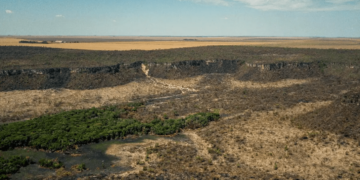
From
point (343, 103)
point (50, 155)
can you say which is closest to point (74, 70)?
point (50, 155)

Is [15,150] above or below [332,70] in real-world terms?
below

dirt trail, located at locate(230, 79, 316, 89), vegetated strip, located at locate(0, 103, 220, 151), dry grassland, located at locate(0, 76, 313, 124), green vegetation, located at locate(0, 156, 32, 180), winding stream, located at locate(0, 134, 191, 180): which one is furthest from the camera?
dirt trail, located at locate(230, 79, 316, 89)

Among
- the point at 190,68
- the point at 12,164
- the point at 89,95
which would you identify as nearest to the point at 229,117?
the point at 12,164

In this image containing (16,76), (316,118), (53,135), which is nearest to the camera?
(53,135)

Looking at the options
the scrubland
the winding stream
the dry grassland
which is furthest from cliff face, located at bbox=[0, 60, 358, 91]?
the winding stream

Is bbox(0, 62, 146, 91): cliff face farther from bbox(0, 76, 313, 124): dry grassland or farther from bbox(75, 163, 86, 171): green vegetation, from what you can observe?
bbox(75, 163, 86, 171): green vegetation

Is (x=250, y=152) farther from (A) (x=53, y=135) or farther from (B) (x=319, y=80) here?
(B) (x=319, y=80)

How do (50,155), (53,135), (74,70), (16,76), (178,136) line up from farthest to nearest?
(74,70)
(16,76)
(178,136)
(53,135)
(50,155)
